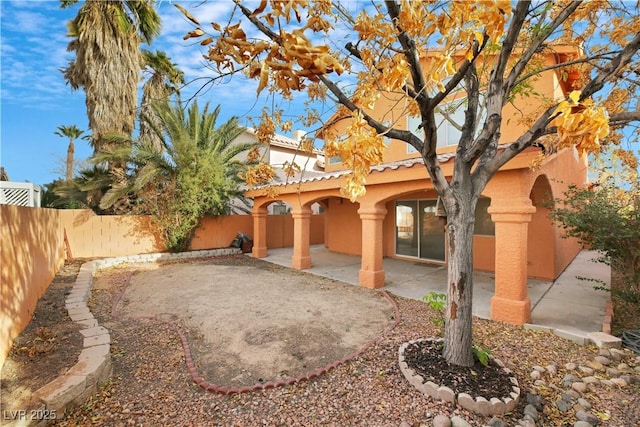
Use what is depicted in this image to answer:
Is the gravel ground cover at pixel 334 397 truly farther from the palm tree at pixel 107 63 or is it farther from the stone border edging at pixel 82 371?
the palm tree at pixel 107 63

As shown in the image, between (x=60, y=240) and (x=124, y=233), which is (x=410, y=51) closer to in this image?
(x=60, y=240)

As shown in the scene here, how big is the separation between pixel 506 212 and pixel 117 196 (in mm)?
12986

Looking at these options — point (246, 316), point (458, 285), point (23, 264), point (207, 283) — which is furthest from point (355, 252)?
point (23, 264)

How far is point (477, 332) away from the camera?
16.3 ft

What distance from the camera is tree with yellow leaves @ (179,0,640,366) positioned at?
1.88 metres

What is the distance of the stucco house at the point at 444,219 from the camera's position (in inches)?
211

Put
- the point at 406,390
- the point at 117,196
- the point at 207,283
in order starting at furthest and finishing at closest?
1. the point at 117,196
2. the point at 207,283
3. the point at 406,390

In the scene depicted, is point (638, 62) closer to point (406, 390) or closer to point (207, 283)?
point (406, 390)

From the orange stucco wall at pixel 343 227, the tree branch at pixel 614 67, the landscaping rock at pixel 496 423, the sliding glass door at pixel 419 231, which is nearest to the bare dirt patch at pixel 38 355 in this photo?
the landscaping rock at pixel 496 423

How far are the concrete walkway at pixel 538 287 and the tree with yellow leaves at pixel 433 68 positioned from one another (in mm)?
3169

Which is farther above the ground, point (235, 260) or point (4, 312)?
point (4, 312)

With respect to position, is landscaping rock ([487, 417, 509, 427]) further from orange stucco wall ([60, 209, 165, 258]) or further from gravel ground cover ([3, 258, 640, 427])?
orange stucco wall ([60, 209, 165, 258])

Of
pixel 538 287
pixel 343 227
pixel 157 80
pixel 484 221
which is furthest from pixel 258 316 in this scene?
pixel 157 80

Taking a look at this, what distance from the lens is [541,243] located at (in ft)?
27.3
